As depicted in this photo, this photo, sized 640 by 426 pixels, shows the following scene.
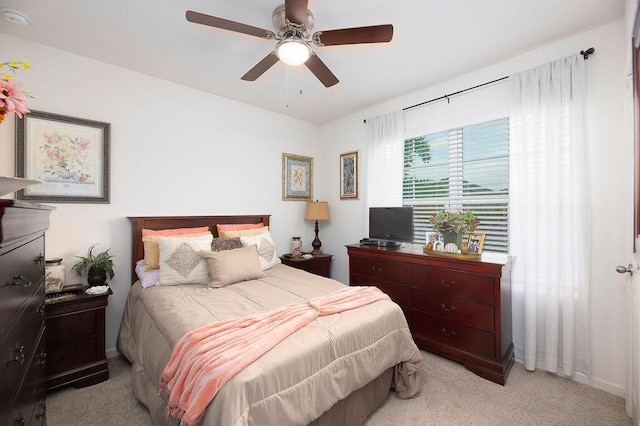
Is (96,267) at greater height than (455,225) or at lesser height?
lesser

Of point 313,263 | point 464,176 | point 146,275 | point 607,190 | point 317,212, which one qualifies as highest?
point 464,176

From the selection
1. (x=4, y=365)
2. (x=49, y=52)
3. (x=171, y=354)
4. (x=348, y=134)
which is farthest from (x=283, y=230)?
(x=4, y=365)

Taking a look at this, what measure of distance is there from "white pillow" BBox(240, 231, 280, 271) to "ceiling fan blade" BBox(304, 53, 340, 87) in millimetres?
1710

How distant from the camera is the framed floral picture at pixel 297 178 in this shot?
400cm

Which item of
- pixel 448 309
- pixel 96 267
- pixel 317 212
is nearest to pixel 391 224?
pixel 448 309

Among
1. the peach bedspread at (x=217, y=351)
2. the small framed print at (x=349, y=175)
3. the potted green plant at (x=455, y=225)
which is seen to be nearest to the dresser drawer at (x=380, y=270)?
the potted green plant at (x=455, y=225)

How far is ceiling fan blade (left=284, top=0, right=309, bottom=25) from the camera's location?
1.50m

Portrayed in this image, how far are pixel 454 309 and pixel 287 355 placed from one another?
175cm

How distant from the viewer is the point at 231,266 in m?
2.44

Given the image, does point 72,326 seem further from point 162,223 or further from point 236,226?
point 236,226

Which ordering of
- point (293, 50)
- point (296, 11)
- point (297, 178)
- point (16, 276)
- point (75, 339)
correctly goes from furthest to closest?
point (297, 178) → point (75, 339) → point (293, 50) → point (296, 11) → point (16, 276)

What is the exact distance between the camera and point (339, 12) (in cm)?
193

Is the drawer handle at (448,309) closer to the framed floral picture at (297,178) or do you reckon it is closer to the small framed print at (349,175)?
the small framed print at (349,175)

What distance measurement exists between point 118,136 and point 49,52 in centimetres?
78
